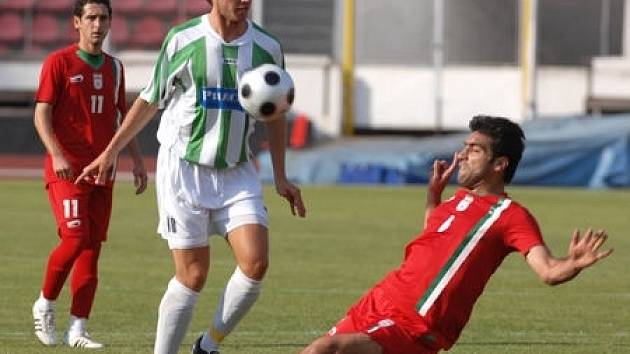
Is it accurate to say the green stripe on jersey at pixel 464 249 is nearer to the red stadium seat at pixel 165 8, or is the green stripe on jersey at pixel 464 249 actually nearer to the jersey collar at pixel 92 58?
the jersey collar at pixel 92 58

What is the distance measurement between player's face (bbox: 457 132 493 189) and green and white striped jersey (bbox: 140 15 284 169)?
68.5 inches

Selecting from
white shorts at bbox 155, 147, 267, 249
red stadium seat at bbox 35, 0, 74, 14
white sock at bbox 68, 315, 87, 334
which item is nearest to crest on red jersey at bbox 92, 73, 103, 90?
white sock at bbox 68, 315, 87, 334

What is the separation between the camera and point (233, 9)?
7984 millimetres

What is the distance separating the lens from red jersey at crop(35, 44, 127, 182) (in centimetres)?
990

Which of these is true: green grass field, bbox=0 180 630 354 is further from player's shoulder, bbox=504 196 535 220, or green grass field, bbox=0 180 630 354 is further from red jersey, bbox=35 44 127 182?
player's shoulder, bbox=504 196 535 220

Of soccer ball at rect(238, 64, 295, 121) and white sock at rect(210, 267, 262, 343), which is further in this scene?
white sock at rect(210, 267, 262, 343)

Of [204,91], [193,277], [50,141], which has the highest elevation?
[204,91]

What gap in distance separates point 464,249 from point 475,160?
0.37 metres

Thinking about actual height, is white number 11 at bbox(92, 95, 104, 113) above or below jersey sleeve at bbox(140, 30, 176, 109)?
below

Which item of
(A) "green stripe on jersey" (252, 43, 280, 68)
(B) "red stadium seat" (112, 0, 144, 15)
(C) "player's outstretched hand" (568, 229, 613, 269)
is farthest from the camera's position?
(B) "red stadium seat" (112, 0, 144, 15)

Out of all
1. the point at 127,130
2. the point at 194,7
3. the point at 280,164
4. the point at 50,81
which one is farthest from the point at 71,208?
the point at 194,7

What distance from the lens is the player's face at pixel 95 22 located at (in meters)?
9.80

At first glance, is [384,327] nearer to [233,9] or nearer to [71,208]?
[233,9]

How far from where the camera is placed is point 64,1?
121 ft
